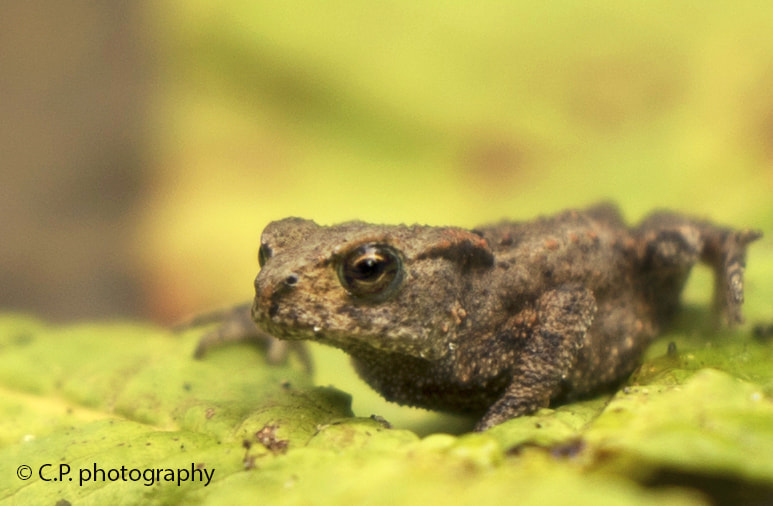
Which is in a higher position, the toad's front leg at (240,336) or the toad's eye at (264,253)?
the toad's eye at (264,253)

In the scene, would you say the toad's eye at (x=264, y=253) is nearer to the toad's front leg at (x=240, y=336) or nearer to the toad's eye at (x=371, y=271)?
the toad's eye at (x=371, y=271)

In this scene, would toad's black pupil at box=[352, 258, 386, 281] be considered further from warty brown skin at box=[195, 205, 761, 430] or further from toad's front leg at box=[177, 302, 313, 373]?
toad's front leg at box=[177, 302, 313, 373]

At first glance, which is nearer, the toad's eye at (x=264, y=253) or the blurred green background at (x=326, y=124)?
the toad's eye at (x=264, y=253)

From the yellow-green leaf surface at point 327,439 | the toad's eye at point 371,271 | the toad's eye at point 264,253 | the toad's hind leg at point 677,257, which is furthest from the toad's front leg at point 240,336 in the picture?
the toad's hind leg at point 677,257

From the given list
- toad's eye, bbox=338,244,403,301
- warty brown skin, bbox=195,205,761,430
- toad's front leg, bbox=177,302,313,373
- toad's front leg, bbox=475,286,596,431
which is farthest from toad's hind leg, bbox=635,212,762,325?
toad's front leg, bbox=177,302,313,373

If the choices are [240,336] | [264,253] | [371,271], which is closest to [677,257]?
[371,271]

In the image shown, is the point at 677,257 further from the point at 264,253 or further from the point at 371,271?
the point at 264,253
